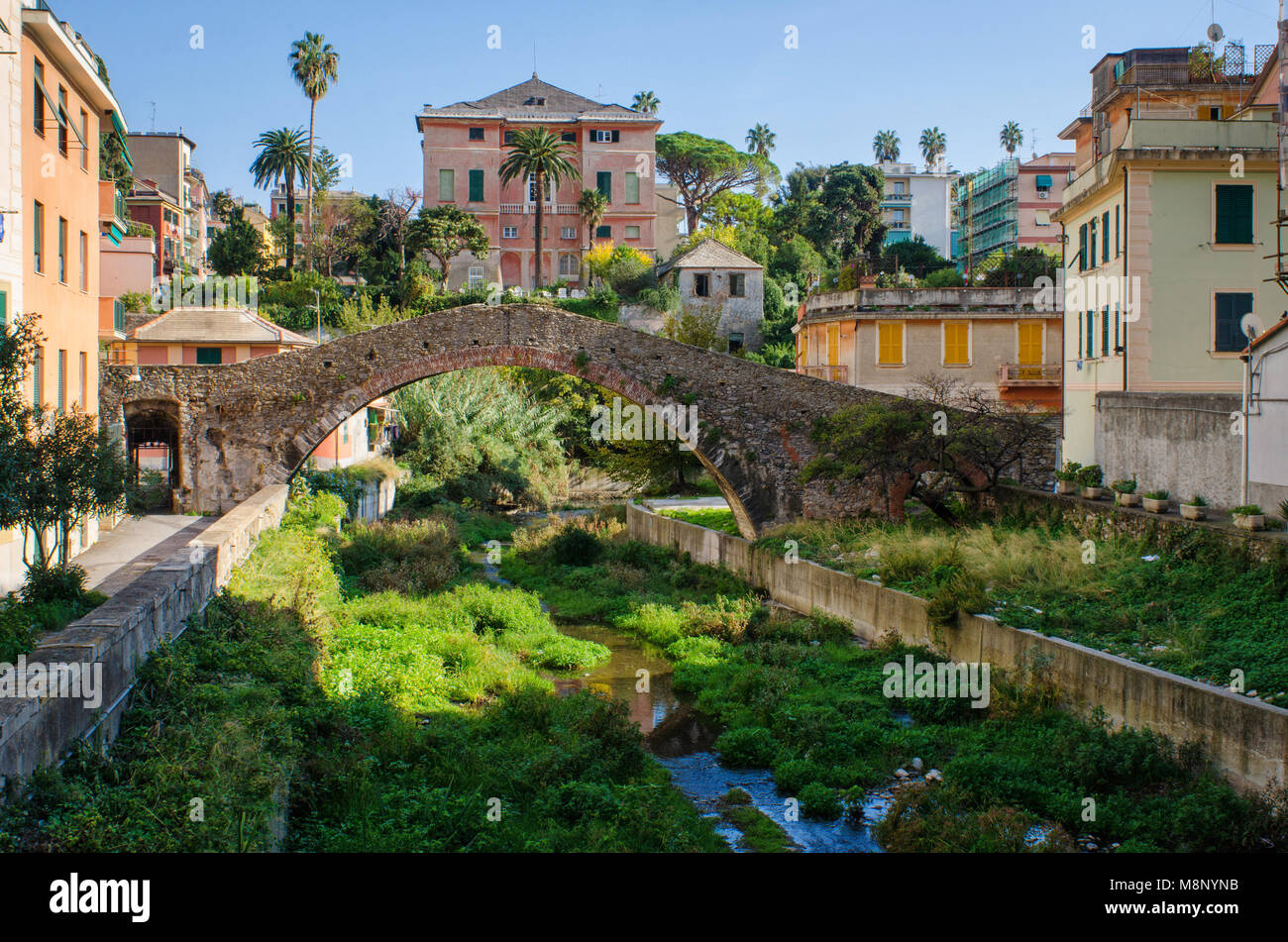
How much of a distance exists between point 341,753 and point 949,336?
2543 centimetres

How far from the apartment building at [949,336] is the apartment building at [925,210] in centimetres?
4531

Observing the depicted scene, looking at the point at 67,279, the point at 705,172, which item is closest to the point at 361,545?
the point at 67,279

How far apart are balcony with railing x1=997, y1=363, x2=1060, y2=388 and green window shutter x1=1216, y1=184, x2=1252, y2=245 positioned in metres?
11.7

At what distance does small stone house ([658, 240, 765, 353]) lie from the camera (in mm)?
46688

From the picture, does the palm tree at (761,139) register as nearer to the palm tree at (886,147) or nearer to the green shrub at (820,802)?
the palm tree at (886,147)

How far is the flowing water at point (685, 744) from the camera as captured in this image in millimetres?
10305

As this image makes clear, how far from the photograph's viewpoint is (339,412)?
24109mm

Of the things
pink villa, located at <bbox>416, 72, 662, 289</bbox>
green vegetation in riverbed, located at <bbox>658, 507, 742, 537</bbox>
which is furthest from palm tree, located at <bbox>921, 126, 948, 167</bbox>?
green vegetation in riverbed, located at <bbox>658, 507, 742, 537</bbox>

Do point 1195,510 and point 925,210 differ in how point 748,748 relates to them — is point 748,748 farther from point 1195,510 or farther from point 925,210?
point 925,210

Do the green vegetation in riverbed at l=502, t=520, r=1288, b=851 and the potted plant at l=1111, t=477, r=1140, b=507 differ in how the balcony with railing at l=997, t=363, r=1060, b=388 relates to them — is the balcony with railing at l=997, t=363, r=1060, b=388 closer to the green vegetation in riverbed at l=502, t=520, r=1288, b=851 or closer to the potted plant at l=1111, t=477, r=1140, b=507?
the green vegetation in riverbed at l=502, t=520, r=1288, b=851

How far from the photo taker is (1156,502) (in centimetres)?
1473

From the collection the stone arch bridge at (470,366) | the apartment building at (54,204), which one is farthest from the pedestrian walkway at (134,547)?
the stone arch bridge at (470,366)

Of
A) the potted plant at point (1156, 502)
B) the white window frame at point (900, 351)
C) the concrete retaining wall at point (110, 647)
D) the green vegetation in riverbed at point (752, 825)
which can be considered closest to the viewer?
the concrete retaining wall at point (110, 647)
